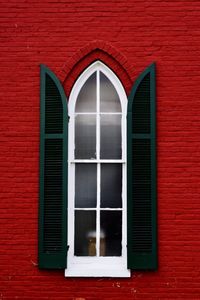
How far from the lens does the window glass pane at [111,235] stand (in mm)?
5734

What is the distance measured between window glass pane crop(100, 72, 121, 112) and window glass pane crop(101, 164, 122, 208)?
712 millimetres

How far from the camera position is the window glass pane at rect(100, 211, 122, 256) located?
18.8 ft

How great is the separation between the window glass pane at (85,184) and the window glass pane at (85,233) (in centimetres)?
16

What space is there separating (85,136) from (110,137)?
31 centimetres

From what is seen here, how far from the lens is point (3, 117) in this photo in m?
5.78

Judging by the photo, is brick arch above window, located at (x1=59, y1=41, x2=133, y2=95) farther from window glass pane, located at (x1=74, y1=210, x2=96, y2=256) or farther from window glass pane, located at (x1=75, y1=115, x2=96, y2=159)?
window glass pane, located at (x1=74, y1=210, x2=96, y2=256)

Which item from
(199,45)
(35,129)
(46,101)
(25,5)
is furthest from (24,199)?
(199,45)

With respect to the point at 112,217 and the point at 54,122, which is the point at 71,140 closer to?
the point at 54,122

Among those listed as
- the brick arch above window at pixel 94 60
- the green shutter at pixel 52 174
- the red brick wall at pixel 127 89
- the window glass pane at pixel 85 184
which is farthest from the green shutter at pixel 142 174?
the green shutter at pixel 52 174

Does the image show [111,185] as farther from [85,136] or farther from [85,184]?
[85,136]

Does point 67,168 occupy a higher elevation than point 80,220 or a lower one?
higher

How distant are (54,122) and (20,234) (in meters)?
1.41

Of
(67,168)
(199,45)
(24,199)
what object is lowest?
(24,199)

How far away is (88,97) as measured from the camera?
5.90 metres
